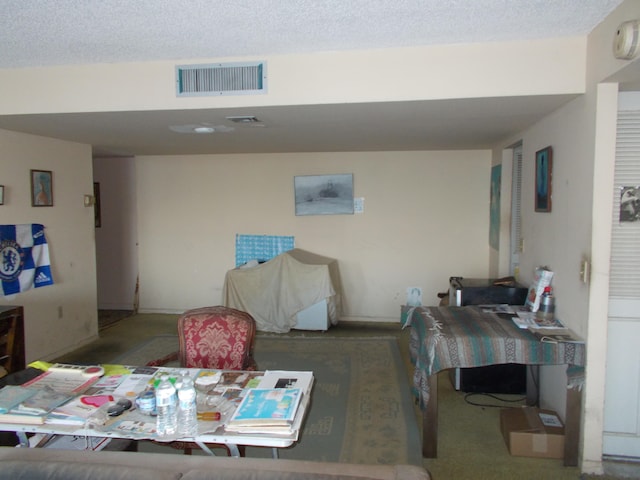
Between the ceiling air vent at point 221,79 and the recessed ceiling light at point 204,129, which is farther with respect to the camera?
the recessed ceiling light at point 204,129

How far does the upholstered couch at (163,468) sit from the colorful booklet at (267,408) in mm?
185

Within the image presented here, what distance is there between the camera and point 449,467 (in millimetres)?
2543

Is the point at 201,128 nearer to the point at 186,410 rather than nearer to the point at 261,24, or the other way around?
the point at 261,24

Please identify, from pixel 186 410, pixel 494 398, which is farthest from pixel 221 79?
pixel 494 398

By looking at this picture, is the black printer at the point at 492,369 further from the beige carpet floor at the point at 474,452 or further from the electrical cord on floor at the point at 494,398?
the beige carpet floor at the point at 474,452

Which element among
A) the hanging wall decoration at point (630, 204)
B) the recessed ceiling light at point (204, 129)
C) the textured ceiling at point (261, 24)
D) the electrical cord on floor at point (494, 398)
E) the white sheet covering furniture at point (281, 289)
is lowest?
the electrical cord on floor at point (494, 398)

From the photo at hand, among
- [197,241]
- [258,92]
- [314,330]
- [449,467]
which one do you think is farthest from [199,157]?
[449,467]

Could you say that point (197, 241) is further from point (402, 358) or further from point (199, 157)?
point (402, 358)

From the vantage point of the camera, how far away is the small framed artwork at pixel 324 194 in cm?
550

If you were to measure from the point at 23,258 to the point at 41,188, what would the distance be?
657mm

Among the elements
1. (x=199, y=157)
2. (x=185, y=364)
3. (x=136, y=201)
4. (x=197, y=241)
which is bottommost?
(x=185, y=364)

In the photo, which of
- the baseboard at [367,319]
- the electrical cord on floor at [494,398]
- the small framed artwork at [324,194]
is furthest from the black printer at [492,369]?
the small framed artwork at [324,194]

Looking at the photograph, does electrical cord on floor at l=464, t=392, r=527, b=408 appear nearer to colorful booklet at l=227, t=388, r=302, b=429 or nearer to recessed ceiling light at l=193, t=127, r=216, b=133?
colorful booklet at l=227, t=388, r=302, b=429

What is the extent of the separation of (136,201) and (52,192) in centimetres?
181
